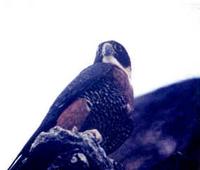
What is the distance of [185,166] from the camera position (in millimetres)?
1360

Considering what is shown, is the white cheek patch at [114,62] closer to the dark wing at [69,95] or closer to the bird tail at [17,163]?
the dark wing at [69,95]

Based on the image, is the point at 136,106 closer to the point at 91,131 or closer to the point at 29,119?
the point at 91,131

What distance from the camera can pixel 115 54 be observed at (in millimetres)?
1462

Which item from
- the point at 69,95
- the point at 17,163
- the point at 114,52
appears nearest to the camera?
the point at 17,163

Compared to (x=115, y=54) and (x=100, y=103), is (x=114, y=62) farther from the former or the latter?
(x=100, y=103)

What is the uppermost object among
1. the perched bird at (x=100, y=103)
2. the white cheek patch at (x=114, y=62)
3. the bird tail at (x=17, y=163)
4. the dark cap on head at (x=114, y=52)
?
the dark cap on head at (x=114, y=52)


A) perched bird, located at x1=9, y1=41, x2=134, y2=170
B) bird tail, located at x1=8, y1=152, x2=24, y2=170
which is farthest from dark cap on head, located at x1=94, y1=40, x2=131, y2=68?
bird tail, located at x1=8, y1=152, x2=24, y2=170

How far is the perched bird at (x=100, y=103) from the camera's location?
4.23 feet

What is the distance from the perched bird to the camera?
4.23ft

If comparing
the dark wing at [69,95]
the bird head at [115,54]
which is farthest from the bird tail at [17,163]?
the bird head at [115,54]

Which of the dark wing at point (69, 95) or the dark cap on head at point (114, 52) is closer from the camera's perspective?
the dark wing at point (69, 95)

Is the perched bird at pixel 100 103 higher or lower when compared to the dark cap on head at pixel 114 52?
lower

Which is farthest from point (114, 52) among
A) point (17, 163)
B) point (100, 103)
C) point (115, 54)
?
point (17, 163)

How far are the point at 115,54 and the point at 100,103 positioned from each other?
0.79 feet
